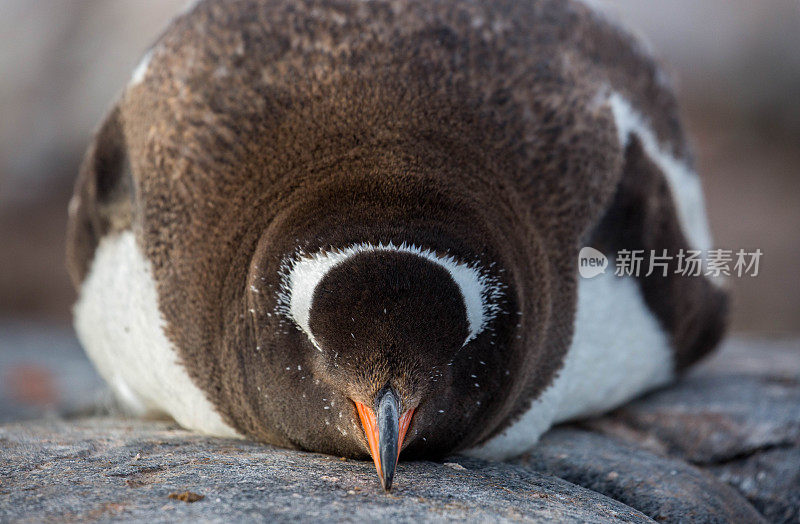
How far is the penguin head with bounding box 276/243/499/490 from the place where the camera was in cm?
267

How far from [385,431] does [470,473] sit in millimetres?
523

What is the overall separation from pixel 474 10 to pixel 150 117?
Result: 1496mm

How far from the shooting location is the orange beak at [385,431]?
259 centimetres

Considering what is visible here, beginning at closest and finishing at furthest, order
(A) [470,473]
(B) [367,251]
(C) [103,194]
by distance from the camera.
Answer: (B) [367,251], (A) [470,473], (C) [103,194]

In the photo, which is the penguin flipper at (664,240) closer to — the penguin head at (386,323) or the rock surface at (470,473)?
the rock surface at (470,473)

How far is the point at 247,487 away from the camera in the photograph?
2602 millimetres

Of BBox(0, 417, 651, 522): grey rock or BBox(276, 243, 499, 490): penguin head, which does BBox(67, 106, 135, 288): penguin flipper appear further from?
BBox(276, 243, 499, 490): penguin head

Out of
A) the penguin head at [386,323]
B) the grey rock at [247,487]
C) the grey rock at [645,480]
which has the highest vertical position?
the penguin head at [386,323]

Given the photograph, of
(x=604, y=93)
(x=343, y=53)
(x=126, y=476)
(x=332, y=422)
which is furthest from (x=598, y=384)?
(x=126, y=476)

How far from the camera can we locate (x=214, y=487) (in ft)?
8.50

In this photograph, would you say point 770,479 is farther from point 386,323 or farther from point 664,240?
point 386,323

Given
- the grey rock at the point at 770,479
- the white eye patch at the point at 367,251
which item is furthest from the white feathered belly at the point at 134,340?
the grey rock at the point at 770,479

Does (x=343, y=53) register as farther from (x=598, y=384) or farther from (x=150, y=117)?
(x=598, y=384)

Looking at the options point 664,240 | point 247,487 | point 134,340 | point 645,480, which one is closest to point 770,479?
point 645,480
